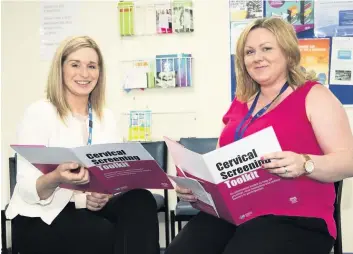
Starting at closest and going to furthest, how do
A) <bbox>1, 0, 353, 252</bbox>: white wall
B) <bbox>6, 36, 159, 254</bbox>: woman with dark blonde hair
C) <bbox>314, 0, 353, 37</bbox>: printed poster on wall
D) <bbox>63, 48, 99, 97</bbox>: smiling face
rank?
<bbox>6, 36, 159, 254</bbox>: woman with dark blonde hair
<bbox>63, 48, 99, 97</bbox>: smiling face
<bbox>314, 0, 353, 37</bbox>: printed poster on wall
<bbox>1, 0, 353, 252</bbox>: white wall

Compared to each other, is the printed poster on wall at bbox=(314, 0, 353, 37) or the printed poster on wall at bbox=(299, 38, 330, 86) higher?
the printed poster on wall at bbox=(314, 0, 353, 37)

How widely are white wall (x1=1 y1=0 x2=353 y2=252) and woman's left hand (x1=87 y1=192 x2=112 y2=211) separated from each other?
1368 mm

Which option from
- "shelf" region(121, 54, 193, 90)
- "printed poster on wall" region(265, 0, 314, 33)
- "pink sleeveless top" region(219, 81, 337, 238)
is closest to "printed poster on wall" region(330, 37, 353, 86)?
"printed poster on wall" region(265, 0, 314, 33)

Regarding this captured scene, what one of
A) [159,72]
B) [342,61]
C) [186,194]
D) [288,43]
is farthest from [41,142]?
[342,61]

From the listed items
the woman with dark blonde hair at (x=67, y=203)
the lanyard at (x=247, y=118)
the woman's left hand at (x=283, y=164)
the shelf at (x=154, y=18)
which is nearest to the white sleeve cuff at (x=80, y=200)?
the woman with dark blonde hair at (x=67, y=203)

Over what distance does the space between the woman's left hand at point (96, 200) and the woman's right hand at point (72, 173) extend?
5.8 inches

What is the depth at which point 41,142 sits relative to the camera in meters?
1.69

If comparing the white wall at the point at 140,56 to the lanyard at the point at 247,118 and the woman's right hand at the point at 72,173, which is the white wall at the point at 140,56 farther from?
the woman's right hand at the point at 72,173

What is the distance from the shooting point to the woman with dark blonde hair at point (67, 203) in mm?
1615

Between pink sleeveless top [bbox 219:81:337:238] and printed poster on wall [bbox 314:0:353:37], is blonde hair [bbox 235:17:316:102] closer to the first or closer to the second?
pink sleeveless top [bbox 219:81:337:238]

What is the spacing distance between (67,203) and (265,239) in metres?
0.74

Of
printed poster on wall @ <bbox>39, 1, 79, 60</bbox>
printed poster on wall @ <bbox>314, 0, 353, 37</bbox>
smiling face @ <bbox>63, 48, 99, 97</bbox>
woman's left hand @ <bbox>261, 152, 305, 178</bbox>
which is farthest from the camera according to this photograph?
printed poster on wall @ <bbox>39, 1, 79, 60</bbox>

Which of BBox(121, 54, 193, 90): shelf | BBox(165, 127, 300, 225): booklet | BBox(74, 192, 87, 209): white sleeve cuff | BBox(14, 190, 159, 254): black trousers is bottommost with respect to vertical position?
BBox(14, 190, 159, 254): black trousers

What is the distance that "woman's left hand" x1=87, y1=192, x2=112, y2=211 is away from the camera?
65.7 inches
